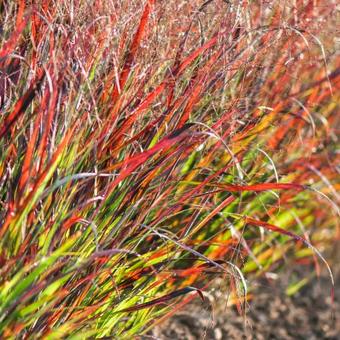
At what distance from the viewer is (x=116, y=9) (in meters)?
2.38

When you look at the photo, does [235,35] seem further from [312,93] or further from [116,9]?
[312,93]

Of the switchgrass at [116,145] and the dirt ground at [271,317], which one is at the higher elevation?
the switchgrass at [116,145]

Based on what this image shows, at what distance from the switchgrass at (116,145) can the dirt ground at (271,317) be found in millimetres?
273

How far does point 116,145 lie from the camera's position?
2.29 meters

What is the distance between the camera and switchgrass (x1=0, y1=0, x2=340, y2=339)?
1992mm

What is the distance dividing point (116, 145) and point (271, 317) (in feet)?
4.01

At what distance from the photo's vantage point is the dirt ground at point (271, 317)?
9.64 feet

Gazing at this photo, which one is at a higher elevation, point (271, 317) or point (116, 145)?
point (116, 145)

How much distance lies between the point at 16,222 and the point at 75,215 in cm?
20

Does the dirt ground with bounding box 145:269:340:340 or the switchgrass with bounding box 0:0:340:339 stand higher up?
the switchgrass with bounding box 0:0:340:339

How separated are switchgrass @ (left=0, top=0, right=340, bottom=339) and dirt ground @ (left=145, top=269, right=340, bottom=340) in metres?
0.27

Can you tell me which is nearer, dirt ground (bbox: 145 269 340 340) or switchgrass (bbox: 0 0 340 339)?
switchgrass (bbox: 0 0 340 339)

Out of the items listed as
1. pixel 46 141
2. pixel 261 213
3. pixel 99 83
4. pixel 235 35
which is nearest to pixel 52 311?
pixel 46 141

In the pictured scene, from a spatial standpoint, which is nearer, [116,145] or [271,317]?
[116,145]
